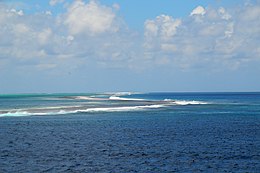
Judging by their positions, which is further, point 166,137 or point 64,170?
point 166,137

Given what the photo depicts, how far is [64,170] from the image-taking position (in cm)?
3506

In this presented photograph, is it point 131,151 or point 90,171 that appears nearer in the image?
point 90,171

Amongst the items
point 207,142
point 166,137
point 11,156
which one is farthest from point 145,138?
point 11,156

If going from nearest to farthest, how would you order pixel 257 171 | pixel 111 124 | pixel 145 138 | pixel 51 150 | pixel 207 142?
pixel 257 171 < pixel 51 150 < pixel 207 142 < pixel 145 138 < pixel 111 124

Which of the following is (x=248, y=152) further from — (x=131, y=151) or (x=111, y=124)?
(x=111, y=124)

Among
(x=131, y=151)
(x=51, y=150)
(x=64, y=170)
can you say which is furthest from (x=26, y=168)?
(x=131, y=151)

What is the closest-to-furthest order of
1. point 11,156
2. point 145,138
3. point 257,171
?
point 257,171
point 11,156
point 145,138

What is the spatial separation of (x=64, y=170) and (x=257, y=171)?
15.3 meters

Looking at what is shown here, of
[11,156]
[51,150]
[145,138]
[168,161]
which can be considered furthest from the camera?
[145,138]

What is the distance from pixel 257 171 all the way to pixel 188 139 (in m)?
17.9

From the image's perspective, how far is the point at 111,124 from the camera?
72.0 m

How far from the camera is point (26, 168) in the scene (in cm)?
3600

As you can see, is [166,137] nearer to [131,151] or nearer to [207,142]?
[207,142]

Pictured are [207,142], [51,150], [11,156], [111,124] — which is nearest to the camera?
[11,156]
